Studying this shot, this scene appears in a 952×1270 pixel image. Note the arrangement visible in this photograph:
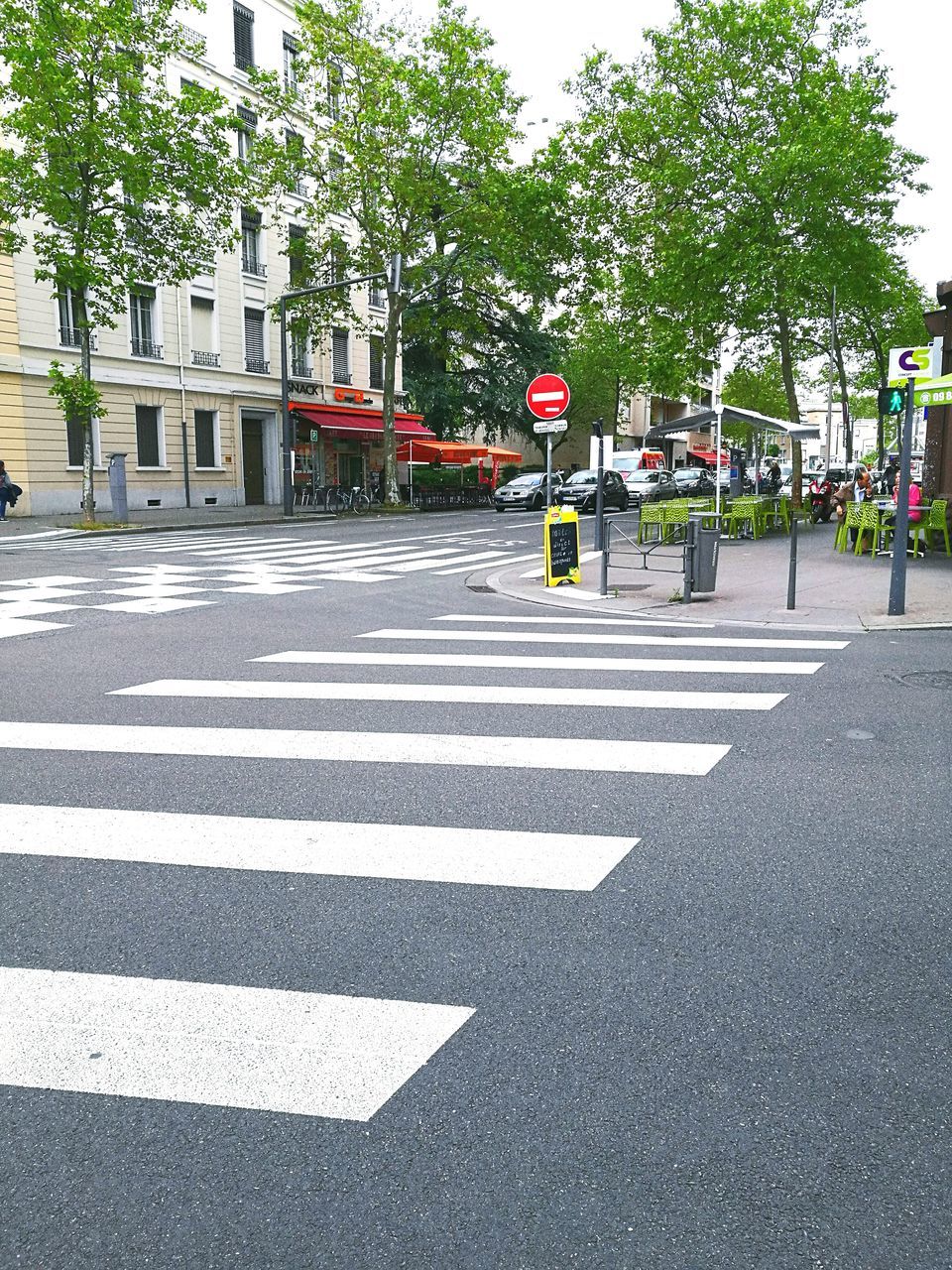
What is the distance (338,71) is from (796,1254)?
120 feet

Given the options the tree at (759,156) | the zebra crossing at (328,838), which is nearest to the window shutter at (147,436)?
the tree at (759,156)

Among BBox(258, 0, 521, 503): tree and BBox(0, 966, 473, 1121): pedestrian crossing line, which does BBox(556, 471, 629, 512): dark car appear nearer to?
BBox(258, 0, 521, 503): tree

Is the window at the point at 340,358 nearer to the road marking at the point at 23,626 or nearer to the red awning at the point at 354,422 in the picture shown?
the red awning at the point at 354,422

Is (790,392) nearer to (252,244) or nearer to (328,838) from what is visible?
(252,244)

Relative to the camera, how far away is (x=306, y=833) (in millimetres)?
4488

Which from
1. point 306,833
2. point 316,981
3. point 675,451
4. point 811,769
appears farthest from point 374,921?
point 675,451

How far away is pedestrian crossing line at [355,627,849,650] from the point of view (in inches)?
369

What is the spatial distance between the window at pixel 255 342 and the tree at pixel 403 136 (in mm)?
4040

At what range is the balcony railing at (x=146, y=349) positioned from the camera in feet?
108

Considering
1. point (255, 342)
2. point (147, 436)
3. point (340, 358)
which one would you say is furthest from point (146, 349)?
point (340, 358)

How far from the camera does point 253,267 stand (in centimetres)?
3781

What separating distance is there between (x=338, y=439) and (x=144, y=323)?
10.9 m

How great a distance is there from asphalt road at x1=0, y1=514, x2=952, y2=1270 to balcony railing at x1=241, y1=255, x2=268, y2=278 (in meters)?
34.0

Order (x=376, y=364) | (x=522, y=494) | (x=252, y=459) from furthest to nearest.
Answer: (x=376, y=364) < (x=252, y=459) < (x=522, y=494)
